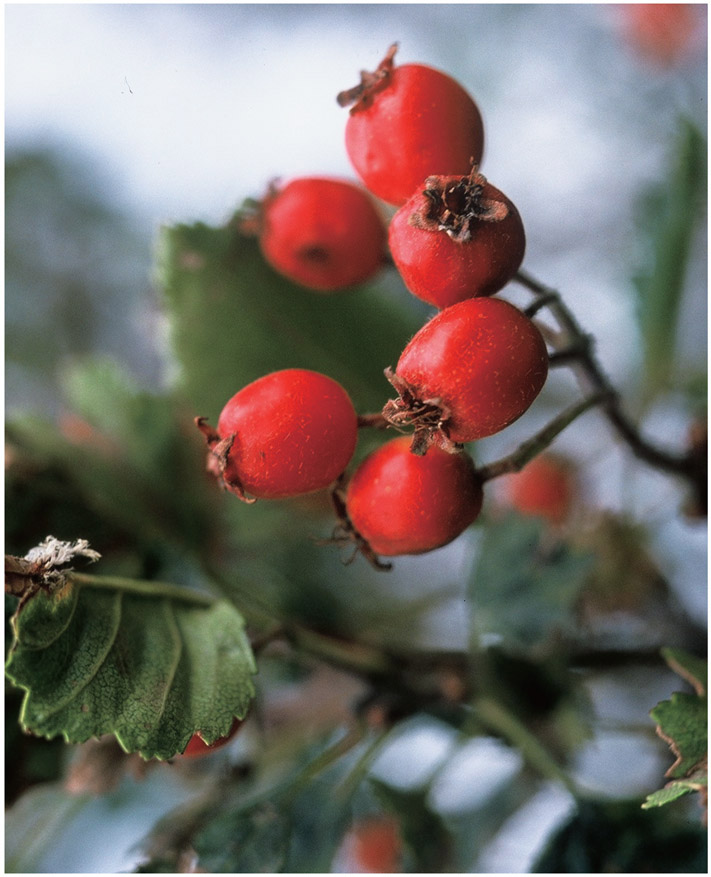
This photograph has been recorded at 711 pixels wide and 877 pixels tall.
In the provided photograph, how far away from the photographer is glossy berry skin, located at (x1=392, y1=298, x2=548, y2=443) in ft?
1.16

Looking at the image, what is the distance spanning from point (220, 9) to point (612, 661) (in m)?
0.92

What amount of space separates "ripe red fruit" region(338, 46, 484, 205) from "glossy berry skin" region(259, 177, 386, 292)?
0.36 feet

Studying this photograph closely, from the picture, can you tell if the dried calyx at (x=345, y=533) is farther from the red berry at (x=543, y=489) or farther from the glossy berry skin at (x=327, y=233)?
the red berry at (x=543, y=489)

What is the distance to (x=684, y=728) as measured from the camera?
Answer: 0.45m

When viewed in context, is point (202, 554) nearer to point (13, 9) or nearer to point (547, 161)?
point (13, 9)

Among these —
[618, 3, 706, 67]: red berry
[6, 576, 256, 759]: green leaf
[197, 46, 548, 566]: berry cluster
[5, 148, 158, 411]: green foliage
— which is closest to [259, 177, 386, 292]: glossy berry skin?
[197, 46, 548, 566]: berry cluster

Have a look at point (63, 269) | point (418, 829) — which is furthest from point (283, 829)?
point (63, 269)

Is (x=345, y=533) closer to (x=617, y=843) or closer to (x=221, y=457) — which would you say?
(x=221, y=457)

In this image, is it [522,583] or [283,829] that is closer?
[283,829]

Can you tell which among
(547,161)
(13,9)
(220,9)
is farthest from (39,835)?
(547,161)

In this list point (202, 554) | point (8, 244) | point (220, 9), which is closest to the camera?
point (202, 554)

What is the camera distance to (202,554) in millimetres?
735

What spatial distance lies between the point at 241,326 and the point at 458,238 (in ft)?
1.19

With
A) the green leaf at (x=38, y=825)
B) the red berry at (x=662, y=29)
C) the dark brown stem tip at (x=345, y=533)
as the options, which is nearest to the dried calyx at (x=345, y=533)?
the dark brown stem tip at (x=345, y=533)
